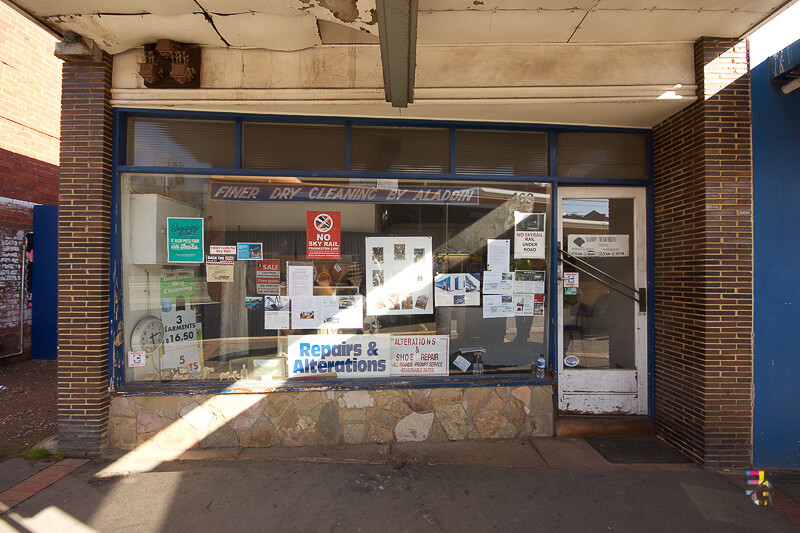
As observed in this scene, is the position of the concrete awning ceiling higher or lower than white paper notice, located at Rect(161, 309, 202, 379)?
higher

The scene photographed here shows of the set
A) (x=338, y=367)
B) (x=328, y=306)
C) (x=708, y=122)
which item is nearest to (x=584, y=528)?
(x=338, y=367)

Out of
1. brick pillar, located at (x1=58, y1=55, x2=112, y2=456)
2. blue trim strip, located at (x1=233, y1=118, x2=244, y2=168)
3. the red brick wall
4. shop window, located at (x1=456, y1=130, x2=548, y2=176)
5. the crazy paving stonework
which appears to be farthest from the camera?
the red brick wall

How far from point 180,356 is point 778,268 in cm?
621

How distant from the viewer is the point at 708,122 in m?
4.07

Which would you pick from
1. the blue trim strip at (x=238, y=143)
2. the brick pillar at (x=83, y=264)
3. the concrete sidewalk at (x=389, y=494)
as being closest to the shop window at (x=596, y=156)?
the concrete sidewalk at (x=389, y=494)

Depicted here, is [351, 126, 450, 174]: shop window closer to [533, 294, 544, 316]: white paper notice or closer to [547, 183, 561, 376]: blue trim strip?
[547, 183, 561, 376]: blue trim strip

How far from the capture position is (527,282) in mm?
4770

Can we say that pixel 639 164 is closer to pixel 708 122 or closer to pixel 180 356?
pixel 708 122

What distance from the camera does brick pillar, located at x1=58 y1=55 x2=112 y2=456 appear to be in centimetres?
415

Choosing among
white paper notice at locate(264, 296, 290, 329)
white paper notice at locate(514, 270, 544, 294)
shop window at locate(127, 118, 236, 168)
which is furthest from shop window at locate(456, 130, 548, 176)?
shop window at locate(127, 118, 236, 168)

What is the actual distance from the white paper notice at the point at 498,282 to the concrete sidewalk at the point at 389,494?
1.69 m

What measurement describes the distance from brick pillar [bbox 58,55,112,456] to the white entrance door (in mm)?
4939

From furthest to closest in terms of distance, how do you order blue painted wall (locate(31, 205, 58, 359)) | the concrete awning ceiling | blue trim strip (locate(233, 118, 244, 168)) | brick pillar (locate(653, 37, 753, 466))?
blue painted wall (locate(31, 205, 58, 359)) < blue trim strip (locate(233, 118, 244, 168)) < brick pillar (locate(653, 37, 753, 466)) < the concrete awning ceiling

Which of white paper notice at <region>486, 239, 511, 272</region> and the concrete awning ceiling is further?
white paper notice at <region>486, 239, 511, 272</region>
